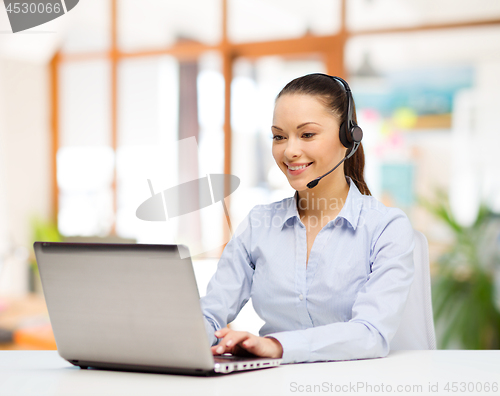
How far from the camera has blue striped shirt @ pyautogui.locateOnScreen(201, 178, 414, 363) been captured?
1176 millimetres

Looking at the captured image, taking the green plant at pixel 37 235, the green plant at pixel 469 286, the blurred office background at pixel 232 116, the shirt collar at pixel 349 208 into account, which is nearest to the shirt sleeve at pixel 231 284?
the shirt collar at pixel 349 208

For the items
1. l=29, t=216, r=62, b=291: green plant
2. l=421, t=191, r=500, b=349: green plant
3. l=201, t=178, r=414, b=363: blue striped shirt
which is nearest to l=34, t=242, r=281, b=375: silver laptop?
l=201, t=178, r=414, b=363: blue striped shirt

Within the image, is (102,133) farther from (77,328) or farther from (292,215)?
(77,328)

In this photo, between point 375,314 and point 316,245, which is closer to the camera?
point 375,314

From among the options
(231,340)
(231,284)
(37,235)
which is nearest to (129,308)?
(231,340)

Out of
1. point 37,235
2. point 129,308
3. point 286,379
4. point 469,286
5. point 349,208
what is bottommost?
point 469,286

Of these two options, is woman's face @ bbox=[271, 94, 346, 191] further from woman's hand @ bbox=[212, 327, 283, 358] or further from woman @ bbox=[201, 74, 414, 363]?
woman's hand @ bbox=[212, 327, 283, 358]

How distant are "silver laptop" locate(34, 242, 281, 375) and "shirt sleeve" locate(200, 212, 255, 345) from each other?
0.36 m

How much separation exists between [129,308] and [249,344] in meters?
0.24

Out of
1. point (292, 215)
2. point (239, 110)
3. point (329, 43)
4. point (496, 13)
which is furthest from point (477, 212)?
point (292, 215)

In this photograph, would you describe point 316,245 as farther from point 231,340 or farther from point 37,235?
point 37,235

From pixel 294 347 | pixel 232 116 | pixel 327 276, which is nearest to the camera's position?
pixel 294 347

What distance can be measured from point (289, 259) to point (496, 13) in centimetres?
300

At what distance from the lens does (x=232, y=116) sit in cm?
429
